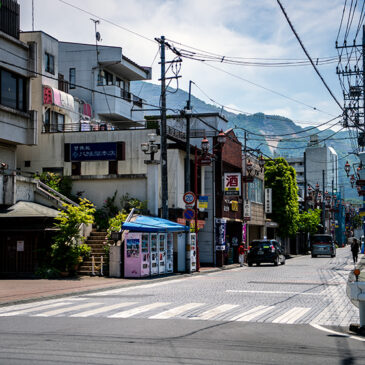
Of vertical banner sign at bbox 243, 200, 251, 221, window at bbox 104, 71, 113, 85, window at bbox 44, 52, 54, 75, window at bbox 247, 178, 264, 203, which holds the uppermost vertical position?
window at bbox 104, 71, 113, 85

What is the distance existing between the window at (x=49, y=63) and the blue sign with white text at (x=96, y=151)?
7416mm

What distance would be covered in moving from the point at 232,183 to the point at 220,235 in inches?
146

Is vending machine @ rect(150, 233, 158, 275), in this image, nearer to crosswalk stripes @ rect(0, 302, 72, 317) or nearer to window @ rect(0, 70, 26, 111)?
window @ rect(0, 70, 26, 111)

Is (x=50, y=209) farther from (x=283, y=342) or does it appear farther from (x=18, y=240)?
(x=283, y=342)

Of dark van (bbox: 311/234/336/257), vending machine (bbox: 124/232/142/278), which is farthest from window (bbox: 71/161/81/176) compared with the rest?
dark van (bbox: 311/234/336/257)

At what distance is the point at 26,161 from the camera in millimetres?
36188

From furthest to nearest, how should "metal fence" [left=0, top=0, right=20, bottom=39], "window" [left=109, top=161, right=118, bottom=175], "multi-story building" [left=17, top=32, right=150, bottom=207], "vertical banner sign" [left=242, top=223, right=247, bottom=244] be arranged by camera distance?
"vertical banner sign" [left=242, top=223, right=247, bottom=244] → "window" [left=109, top=161, right=118, bottom=175] → "multi-story building" [left=17, top=32, right=150, bottom=207] → "metal fence" [left=0, top=0, right=20, bottom=39]

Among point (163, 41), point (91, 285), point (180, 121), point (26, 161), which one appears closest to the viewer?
point (91, 285)

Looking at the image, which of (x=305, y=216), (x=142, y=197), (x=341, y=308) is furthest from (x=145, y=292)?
(x=305, y=216)

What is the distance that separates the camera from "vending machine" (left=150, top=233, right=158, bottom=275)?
90.3 feet

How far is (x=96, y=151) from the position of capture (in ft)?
113

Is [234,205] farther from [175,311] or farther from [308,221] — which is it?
[308,221]

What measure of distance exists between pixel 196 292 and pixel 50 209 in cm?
1161

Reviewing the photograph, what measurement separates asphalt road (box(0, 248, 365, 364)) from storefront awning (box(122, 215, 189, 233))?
22.8ft
